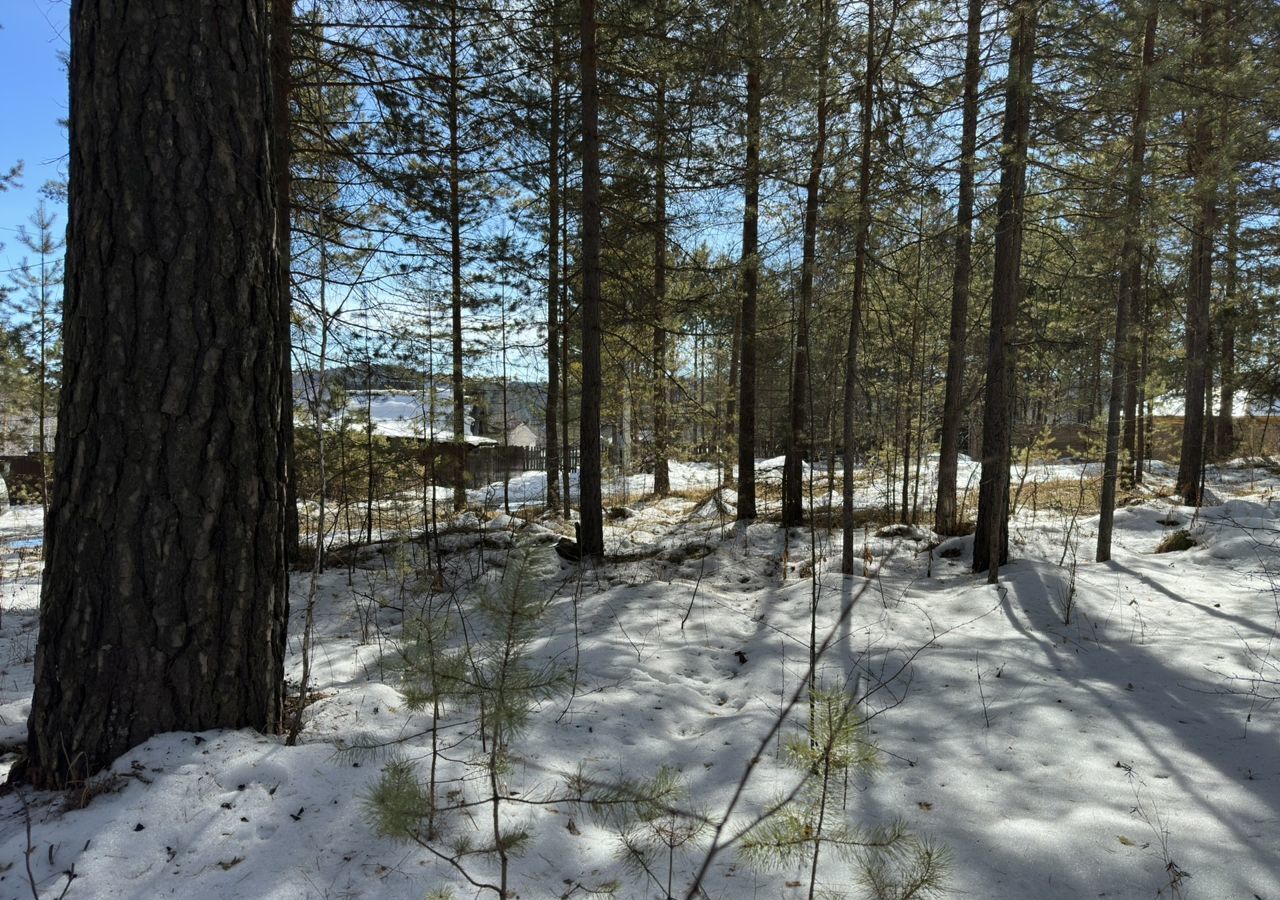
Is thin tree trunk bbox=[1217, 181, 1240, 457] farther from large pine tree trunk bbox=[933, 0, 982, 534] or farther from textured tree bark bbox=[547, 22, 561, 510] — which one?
textured tree bark bbox=[547, 22, 561, 510]

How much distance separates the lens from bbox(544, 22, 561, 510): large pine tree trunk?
755cm

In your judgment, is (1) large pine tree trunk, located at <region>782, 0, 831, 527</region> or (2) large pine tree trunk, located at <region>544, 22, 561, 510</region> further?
(2) large pine tree trunk, located at <region>544, 22, 561, 510</region>

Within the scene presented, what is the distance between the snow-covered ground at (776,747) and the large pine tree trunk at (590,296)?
1151 millimetres

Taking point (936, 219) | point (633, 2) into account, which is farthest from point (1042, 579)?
point (633, 2)

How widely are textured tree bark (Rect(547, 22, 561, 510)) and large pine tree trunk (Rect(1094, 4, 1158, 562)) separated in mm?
5853

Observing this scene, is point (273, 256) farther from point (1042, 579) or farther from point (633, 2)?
point (1042, 579)

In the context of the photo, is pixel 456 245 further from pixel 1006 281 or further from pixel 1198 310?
pixel 1198 310

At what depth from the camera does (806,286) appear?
694cm

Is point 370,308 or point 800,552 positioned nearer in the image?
point 370,308

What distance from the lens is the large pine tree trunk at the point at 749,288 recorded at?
8047 millimetres

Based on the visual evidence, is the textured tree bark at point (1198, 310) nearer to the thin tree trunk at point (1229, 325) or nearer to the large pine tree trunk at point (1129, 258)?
the thin tree trunk at point (1229, 325)

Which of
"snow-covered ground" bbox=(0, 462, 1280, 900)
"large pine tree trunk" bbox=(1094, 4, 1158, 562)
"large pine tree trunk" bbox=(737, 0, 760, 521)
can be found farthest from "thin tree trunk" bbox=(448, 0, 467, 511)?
"large pine tree trunk" bbox=(1094, 4, 1158, 562)

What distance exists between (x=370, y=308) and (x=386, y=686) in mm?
5069

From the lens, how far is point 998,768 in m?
2.71
